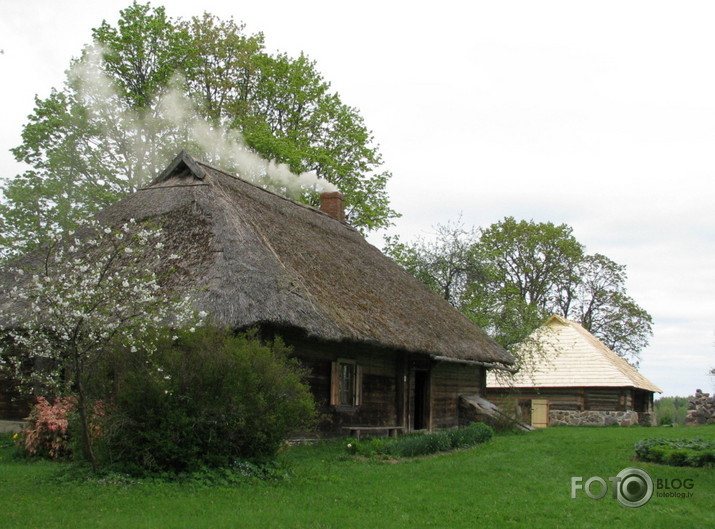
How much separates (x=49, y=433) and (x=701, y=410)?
29035mm

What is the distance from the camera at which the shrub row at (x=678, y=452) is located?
37.9 ft

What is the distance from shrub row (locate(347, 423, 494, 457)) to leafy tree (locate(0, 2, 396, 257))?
14043mm

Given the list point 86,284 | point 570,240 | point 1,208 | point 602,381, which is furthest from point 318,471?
point 570,240

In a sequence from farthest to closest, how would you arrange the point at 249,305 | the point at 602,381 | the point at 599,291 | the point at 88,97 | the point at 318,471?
the point at 599,291
the point at 602,381
the point at 88,97
the point at 249,305
the point at 318,471

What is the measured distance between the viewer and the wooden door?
31.2 m

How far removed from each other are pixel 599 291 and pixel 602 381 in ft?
44.9

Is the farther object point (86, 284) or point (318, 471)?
point (318, 471)

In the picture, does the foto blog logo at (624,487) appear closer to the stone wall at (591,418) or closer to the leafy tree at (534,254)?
the stone wall at (591,418)

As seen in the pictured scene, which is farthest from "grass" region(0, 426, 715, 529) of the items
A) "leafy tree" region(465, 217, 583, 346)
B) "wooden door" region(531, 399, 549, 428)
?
"leafy tree" region(465, 217, 583, 346)

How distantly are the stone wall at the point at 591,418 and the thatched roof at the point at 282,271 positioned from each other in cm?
1014

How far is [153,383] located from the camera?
30.4ft

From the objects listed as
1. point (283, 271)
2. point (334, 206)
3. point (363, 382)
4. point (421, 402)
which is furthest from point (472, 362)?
point (283, 271)

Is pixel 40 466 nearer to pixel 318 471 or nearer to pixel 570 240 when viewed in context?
pixel 318 471

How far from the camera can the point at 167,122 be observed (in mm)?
26141
